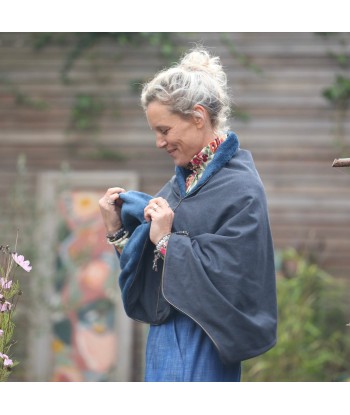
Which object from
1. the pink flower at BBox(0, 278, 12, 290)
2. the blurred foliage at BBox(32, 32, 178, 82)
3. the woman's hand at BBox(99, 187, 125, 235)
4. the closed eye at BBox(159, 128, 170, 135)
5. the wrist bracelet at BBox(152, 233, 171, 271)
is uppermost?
the blurred foliage at BBox(32, 32, 178, 82)


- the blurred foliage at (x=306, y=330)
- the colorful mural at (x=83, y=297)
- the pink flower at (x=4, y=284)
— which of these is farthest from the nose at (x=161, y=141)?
the colorful mural at (x=83, y=297)

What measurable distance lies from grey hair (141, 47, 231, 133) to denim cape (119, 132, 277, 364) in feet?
0.39

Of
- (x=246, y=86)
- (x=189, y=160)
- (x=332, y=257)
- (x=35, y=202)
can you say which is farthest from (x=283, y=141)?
(x=189, y=160)

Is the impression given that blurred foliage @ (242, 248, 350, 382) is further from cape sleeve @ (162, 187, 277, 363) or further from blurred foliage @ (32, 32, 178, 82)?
cape sleeve @ (162, 187, 277, 363)

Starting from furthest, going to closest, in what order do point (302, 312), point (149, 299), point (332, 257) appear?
point (332, 257), point (302, 312), point (149, 299)

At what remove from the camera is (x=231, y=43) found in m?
6.66

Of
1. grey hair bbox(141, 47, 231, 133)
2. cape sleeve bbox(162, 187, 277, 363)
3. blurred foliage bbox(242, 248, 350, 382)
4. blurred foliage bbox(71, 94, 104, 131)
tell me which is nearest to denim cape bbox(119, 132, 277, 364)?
cape sleeve bbox(162, 187, 277, 363)

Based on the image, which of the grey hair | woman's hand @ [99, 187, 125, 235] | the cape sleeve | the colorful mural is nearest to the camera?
the cape sleeve

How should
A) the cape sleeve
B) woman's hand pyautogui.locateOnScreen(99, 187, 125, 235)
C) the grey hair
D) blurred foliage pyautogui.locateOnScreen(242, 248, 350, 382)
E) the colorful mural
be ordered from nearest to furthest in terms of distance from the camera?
the cape sleeve
the grey hair
woman's hand pyautogui.locateOnScreen(99, 187, 125, 235)
blurred foliage pyautogui.locateOnScreen(242, 248, 350, 382)
the colorful mural

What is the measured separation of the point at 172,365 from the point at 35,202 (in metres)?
4.33

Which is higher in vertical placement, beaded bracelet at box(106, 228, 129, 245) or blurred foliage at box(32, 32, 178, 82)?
blurred foliage at box(32, 32, 178, 82)

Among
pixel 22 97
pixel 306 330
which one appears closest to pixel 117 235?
pixel 306 330

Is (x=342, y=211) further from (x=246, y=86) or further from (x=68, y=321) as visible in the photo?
(x=68, y=321)

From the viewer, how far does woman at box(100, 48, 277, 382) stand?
2395 millimetres
